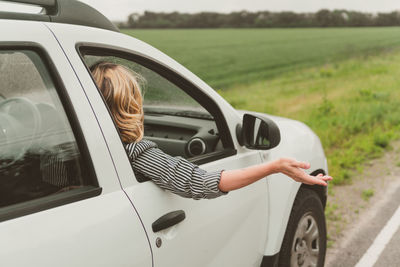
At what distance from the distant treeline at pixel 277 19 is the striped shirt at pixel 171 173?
56.0 m

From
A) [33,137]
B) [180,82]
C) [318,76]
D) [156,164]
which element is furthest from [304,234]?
[318,76]

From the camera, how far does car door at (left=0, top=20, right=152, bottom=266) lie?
1.73 metres

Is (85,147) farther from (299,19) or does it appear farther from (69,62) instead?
(299,19)

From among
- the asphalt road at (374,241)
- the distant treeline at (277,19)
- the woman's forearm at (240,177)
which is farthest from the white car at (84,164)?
the distant treeline at (277,19)

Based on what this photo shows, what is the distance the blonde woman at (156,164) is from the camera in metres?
2.17

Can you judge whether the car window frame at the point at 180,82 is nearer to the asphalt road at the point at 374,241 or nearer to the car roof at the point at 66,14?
the car roof at the point at 66,14

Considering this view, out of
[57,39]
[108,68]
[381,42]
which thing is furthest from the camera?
[381,42]

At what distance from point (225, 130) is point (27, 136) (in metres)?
1.17

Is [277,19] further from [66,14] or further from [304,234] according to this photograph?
[66,14]

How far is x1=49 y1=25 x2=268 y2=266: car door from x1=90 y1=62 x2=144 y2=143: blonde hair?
0.23 feet

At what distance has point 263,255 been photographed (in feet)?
9.84

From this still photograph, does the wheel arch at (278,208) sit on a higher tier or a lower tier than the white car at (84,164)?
lower

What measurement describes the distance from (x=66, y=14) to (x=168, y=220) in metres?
0.94

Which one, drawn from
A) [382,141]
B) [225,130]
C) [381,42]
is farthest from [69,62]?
[381,42]
